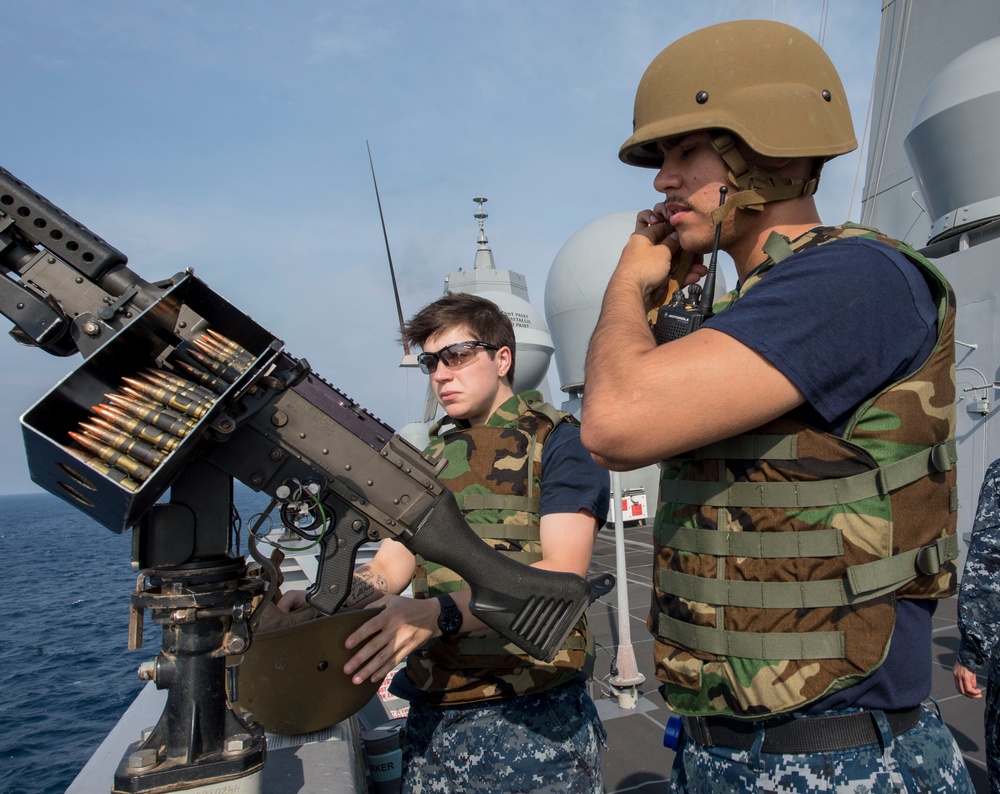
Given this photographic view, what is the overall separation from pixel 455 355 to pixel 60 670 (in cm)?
1852

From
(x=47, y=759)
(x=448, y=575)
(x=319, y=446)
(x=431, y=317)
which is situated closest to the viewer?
(x=319, y=446)

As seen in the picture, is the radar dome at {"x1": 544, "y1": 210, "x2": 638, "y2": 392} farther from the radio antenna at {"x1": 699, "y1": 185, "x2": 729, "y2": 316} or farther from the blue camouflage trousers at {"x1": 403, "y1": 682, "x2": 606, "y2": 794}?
the radio antenna at {"x1": 699, "y1": 185, "x2": 729, "y2": 316}

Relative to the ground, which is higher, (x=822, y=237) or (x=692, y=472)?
(x=822, y=237)

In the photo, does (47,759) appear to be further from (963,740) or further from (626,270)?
(626,270)

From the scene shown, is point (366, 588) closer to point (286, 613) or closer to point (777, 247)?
point (286, 613)

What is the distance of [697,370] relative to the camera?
1396mm

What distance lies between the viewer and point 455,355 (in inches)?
113

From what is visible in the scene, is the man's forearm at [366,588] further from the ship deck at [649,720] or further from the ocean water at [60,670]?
the ship deck at [649,720]

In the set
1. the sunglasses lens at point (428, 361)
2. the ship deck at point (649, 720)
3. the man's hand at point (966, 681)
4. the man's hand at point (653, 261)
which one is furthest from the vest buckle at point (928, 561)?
the man's hand at point (966, 681)

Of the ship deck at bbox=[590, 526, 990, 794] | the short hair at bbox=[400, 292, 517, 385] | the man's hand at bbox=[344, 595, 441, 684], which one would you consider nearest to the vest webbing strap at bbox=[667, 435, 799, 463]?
the man's hand at bbox=[344, 595, 441, 684]

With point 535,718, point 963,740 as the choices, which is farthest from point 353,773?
point 963,740

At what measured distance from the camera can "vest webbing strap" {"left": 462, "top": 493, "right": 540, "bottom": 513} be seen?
8.59 feet

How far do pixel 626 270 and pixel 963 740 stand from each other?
460 cm

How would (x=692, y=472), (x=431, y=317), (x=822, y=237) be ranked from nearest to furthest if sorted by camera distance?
(x=822, y=237), (x=692, y=472), (x=431, y=317)
